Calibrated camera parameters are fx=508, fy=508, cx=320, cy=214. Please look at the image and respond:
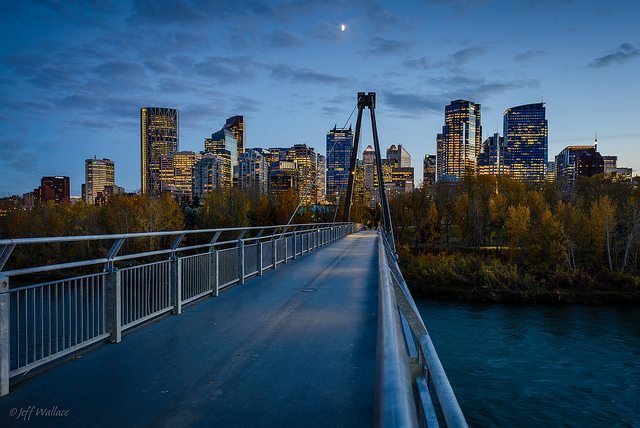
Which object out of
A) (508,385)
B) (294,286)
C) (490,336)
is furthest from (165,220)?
(294,286)

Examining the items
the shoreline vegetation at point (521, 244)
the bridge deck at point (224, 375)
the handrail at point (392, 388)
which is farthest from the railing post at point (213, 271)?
the shoreline vegetation at point (521, 244)

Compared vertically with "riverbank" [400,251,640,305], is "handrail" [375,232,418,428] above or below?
above

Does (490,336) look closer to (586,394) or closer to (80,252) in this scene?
(586,394)

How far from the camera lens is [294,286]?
1298cm

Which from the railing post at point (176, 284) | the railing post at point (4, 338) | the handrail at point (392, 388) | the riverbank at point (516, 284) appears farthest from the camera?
the riverbank at point (516, 284)

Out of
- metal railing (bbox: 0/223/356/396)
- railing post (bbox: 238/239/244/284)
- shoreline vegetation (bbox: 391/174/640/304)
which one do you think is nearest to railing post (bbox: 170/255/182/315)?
metal railing (bbox: 0/223/356/396)

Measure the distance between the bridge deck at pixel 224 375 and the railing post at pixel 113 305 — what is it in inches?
9.6

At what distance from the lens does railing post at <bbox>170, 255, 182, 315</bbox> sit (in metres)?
9.06

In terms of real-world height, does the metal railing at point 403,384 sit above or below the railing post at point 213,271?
above

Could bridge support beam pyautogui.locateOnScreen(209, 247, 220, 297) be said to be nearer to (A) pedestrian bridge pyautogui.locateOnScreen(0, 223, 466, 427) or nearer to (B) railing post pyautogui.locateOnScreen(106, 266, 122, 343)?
(A) pedestrian bridge pyautogui.locateOnScreen(0, 223, 466, 427)

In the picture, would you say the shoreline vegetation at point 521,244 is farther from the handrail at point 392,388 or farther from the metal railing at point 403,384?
the handrail at point 392,388

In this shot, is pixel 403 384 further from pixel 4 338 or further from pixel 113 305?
pixel 113 305

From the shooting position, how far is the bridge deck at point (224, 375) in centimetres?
425

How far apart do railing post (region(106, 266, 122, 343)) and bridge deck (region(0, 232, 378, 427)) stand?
0.24 meters
